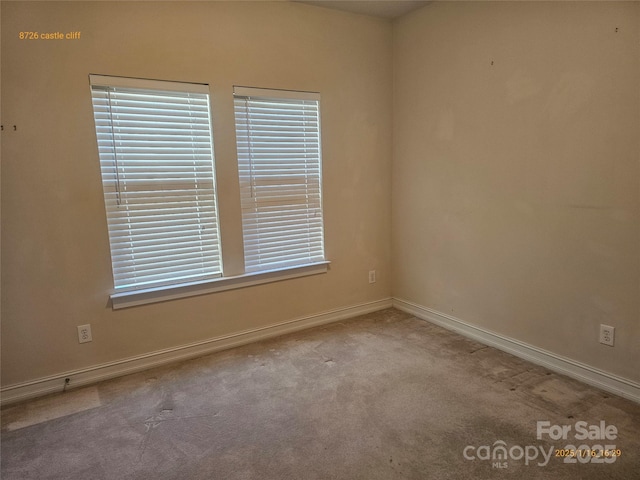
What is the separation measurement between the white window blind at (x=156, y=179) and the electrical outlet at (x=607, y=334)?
8.60ft

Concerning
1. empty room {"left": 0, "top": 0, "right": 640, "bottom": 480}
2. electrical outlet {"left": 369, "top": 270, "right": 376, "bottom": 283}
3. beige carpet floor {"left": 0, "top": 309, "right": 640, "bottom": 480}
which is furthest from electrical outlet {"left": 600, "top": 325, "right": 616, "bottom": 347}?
electrical outlet {"left": 369, "top": 270, "right": 376, "bottom": 283}

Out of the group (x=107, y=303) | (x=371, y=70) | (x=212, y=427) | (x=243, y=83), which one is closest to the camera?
(x=212, y=427)

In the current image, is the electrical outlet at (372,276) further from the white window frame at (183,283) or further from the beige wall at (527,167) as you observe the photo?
the white window frame at (183,283)

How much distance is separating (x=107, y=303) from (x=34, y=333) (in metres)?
0.43

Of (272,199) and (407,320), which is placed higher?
(272,199)

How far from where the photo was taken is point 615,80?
2037 mm

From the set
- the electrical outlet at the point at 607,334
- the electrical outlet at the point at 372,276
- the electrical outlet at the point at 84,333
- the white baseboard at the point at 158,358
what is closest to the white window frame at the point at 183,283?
the electrical outlet at the point at 84,333

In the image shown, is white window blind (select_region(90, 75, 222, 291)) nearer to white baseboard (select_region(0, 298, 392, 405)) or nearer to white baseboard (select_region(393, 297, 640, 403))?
white baseboard (select_region(0, 298, 392, 405))

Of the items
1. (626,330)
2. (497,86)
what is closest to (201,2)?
(497,86)

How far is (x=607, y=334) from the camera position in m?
2.21

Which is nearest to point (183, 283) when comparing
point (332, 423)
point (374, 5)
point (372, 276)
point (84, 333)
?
point (84, 333)

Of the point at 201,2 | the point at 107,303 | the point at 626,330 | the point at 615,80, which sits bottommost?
the point at 626,330

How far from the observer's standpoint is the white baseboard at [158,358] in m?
2.35

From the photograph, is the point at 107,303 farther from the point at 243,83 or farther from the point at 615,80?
the point at 615,80
